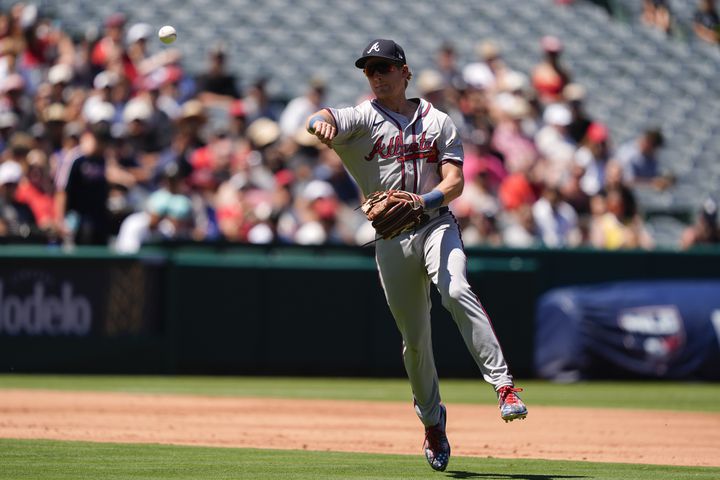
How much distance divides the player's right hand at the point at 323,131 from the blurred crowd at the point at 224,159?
6.81 m

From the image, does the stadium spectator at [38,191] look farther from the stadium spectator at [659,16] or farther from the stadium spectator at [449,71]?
the stadium spectator at [659,16]

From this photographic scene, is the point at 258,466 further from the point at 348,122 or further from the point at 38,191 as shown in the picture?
the point at 38,191

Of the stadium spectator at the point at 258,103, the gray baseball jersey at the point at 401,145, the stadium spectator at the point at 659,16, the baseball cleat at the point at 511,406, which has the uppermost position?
the gray baseball jersey at the point at 401,145

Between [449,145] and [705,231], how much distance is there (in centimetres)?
984

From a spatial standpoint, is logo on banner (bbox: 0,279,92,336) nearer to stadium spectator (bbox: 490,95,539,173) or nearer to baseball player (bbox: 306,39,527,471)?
stadium spectator (bbox: 490,95,539,173)

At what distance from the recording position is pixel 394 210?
613 cm

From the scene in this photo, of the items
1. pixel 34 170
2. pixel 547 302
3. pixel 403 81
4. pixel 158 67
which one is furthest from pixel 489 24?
pixel 403 81

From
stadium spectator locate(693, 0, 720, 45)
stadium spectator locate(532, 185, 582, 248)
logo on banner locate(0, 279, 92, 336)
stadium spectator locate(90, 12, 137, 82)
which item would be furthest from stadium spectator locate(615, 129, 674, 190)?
logo on banner locate(0, 279, 92, 336)

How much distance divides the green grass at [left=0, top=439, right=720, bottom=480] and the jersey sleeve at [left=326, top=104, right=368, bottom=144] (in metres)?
1.63

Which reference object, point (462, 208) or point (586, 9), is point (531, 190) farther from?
point (586, 9)

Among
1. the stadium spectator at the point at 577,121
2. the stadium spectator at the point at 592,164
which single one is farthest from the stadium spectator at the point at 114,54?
the stadium spectator at the point at 577,121

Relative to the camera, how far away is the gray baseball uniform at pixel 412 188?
635cm

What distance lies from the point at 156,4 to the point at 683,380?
9531 mm

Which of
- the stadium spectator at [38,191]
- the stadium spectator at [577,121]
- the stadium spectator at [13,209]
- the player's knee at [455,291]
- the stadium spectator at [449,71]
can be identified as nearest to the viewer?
the player's knee at [455,291]
